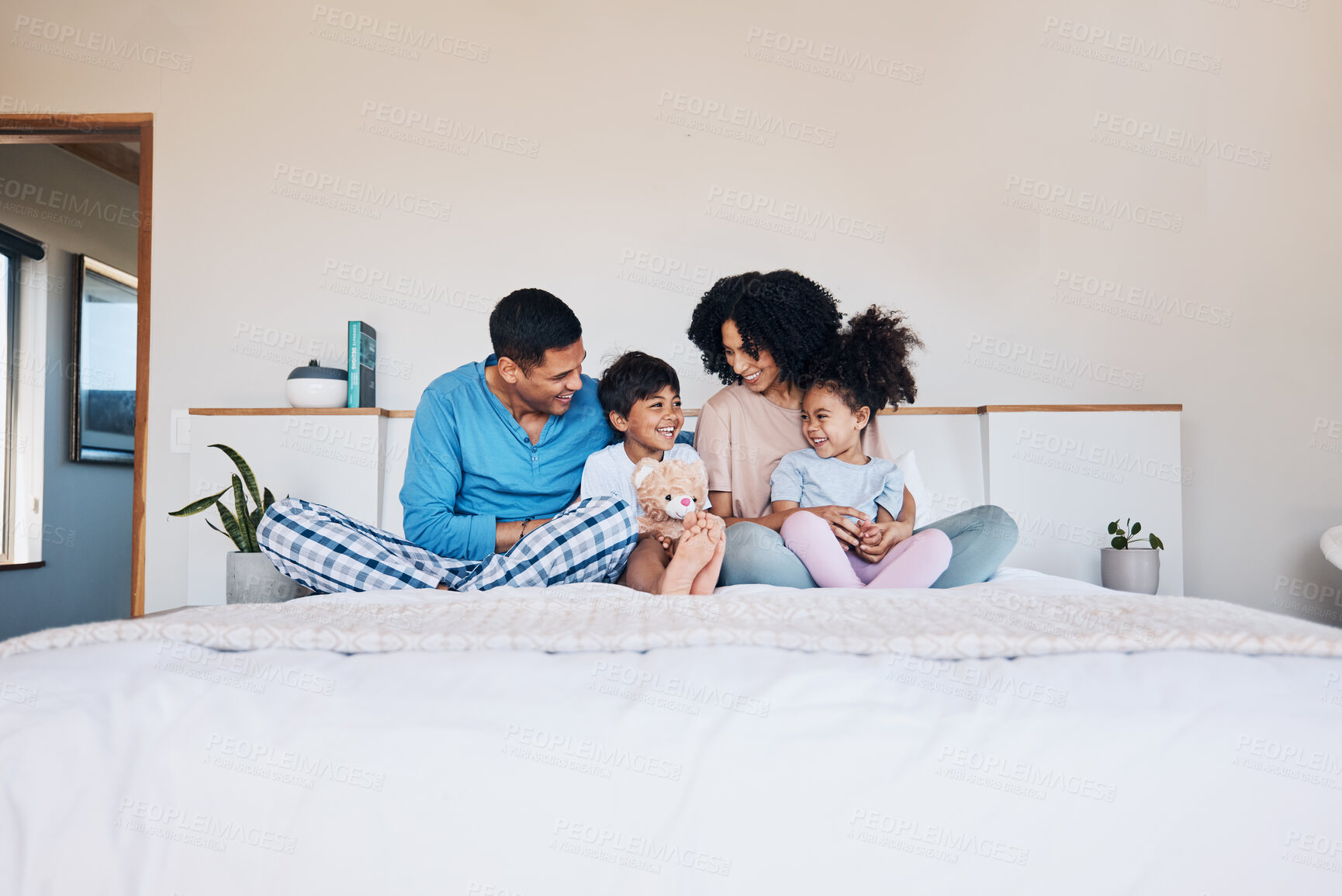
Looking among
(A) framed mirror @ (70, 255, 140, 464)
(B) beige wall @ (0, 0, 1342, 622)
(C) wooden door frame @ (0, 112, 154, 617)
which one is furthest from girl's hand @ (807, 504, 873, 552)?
(A) framed mirror @ (70, 255, 140, 464)

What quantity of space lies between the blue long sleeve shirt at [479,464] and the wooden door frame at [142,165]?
139 cm

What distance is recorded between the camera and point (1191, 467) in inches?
96.6

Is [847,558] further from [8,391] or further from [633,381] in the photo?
A: [8,391]

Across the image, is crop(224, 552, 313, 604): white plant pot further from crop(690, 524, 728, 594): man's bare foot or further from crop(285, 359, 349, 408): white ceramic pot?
crop(690, 524, 728, 594): man's bare foot

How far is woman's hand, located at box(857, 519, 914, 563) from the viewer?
1602mm

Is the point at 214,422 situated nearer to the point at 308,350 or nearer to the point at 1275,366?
the point at 308,350

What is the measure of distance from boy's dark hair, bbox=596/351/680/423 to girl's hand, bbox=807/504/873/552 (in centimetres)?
44

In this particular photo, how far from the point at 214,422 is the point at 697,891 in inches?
87.9

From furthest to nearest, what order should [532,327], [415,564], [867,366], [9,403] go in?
[9,403] < [867,366] < [532,327] < [415,564]

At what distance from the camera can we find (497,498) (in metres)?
1.82

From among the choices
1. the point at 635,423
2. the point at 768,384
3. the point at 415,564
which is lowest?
the point at 415,564

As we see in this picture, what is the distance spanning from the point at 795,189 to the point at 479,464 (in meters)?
1.41

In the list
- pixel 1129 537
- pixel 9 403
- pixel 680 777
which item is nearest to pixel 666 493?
pixel 680 777

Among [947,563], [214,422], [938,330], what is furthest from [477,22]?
[947,563]
